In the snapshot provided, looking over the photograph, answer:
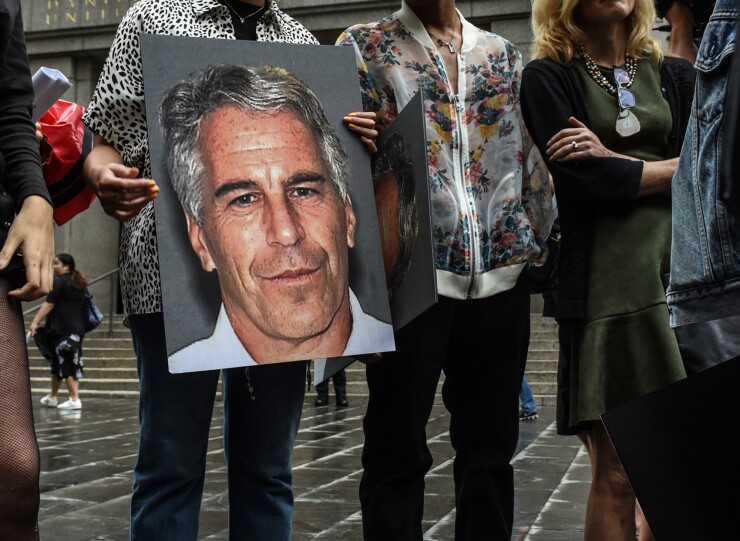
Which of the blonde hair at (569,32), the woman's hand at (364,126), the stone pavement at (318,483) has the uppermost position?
the blonde hair at (569,32)

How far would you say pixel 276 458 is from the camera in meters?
2.65

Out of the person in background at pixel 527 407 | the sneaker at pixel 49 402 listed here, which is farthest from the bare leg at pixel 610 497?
the sneaker at pixel 49 402

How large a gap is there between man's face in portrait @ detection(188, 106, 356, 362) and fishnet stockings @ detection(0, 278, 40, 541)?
52cm

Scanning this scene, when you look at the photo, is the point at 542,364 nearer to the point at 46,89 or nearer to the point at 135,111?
the point at 46,89

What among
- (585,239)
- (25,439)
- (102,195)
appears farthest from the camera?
(585,239)

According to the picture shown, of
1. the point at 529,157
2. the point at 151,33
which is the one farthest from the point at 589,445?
the point at 151,33

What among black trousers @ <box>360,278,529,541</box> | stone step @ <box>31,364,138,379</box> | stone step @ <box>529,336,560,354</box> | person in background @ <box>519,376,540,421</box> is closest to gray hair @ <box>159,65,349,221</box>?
black trousers @ <box>360,278,529,541</box>

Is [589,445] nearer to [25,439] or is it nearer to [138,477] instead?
[138,477]

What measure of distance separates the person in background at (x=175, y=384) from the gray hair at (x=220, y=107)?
0.10m

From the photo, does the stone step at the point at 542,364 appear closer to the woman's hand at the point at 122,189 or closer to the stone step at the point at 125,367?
the stone step at the point at 125,367

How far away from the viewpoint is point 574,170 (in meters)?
2.81

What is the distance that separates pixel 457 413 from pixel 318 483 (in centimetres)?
314

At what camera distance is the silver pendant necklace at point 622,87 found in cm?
288

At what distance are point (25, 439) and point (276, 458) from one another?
2.60ft
